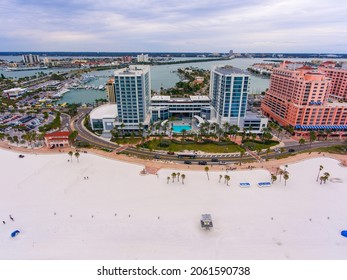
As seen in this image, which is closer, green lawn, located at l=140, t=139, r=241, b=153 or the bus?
the bus

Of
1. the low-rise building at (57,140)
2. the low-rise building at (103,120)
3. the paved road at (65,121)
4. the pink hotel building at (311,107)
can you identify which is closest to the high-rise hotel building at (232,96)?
the pink hotel building at (311,107)

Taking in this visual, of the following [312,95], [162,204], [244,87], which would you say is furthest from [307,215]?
[312,95]

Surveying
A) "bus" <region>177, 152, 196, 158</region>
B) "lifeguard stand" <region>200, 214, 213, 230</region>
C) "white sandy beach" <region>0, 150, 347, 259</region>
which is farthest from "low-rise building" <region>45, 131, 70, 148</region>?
"lifeguard stand" <region>200, 214, 213, 230</region>

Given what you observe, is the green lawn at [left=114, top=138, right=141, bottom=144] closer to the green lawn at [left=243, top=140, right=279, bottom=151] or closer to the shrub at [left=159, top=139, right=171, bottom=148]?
the shrub at [left=159, top=139, right=171, bottom=148]

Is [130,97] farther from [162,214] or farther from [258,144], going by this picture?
[162,214]

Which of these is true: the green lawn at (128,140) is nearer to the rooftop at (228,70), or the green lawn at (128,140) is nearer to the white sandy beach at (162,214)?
the white sandy beach at (162,214)

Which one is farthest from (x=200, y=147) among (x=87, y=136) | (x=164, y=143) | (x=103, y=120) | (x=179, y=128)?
(x=87, y=136)
